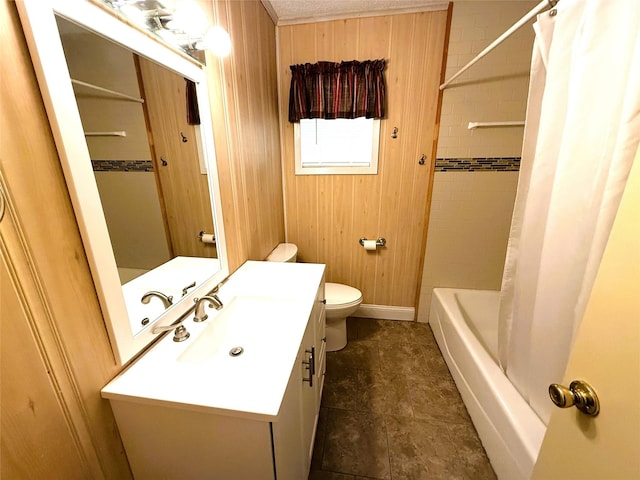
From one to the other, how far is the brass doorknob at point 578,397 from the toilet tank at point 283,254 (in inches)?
63.7

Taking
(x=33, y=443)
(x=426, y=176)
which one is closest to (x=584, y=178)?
(x=426, y=176)

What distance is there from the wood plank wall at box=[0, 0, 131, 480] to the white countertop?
0.38 ft

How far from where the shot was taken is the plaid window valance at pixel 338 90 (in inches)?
75.2

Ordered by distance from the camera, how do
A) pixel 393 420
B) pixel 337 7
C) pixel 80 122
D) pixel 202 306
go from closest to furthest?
pixel 80 122 → pixel 202 306 → pixel 393 420 → pixel 337 7

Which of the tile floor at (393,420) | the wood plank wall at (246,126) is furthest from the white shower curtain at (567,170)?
the wood plank wall at (246,126)

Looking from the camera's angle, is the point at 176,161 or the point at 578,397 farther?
the point at 176,161

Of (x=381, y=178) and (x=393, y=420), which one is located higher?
(x=381, y=178)

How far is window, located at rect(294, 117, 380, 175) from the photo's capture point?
2.10m

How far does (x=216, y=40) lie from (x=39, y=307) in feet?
3.96

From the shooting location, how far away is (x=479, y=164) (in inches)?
77.0

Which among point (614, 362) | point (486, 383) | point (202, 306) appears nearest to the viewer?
point (614, 362)

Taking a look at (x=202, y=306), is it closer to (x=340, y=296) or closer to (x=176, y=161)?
(x=176, y=161)

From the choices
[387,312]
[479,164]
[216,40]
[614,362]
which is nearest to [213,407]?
[614,362]

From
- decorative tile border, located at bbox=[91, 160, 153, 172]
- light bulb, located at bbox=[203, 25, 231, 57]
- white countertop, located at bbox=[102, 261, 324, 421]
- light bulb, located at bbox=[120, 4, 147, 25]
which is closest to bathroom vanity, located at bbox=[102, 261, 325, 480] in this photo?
white countertop, located at bbox=[102, 261, 324, 421]
